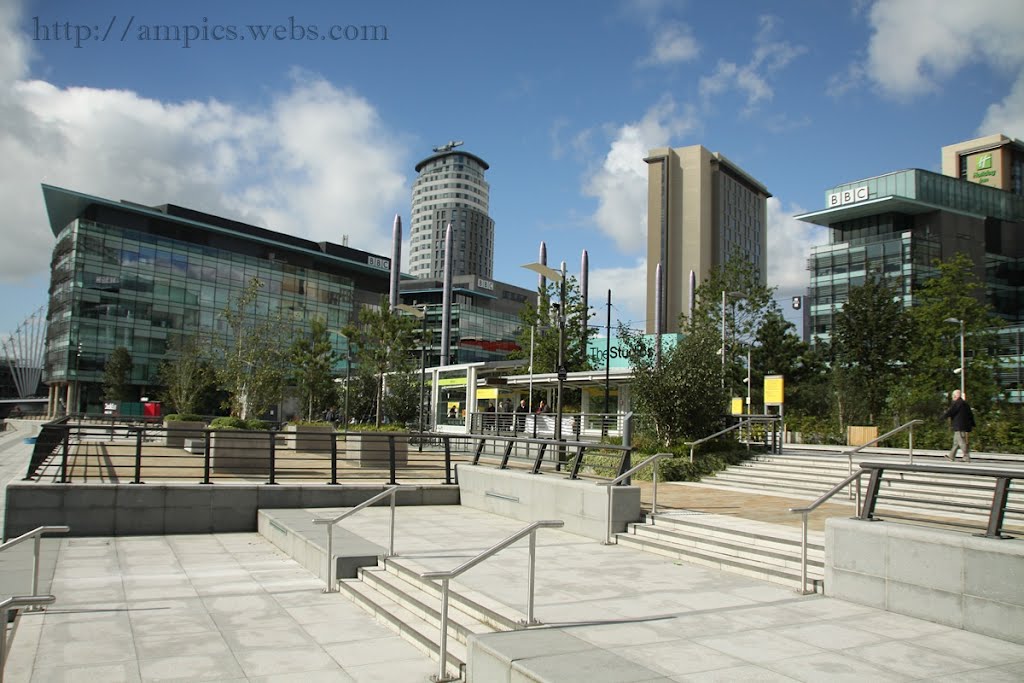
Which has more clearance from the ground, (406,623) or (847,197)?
(847,197)

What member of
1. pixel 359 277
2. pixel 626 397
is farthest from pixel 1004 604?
pixel 359 277

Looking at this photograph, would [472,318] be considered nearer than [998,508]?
No

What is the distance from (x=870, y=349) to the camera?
3738 centimetres

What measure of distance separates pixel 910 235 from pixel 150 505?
86.0m

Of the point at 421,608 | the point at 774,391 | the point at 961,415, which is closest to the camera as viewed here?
the point at 421,608

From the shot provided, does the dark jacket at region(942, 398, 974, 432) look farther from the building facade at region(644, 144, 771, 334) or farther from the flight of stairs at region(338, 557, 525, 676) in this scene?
the building facade at region(644, 144, 771, 334)

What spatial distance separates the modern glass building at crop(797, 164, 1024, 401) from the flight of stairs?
3228 inches

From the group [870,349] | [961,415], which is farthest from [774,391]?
[870,349]

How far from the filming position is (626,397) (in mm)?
32031

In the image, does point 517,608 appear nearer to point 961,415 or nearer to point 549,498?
point 549,498

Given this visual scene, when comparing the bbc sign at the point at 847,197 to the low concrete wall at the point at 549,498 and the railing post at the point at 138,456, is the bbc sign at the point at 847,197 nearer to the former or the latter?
the low concrete wall at the point at 549,498

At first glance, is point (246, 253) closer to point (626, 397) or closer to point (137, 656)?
point (626, 397)

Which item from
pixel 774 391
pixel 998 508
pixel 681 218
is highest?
pixel 681 218

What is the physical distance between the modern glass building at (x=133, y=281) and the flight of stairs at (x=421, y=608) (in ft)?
211
